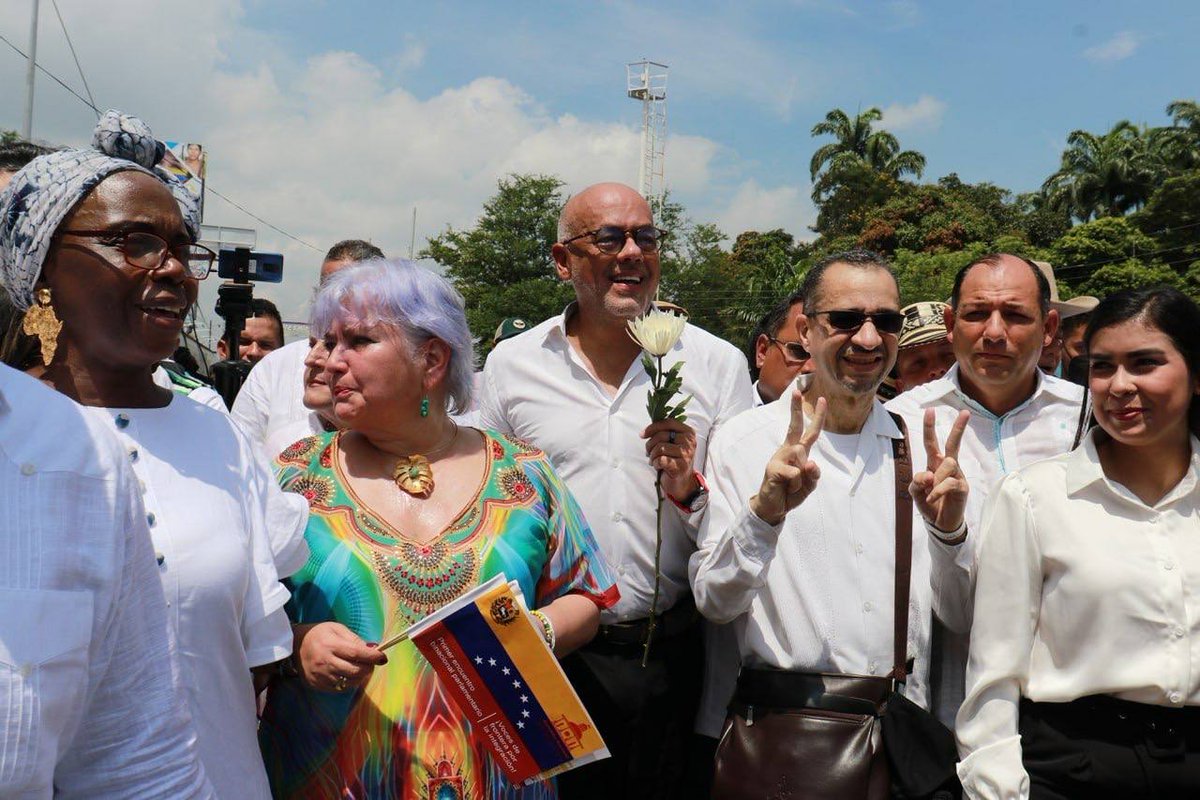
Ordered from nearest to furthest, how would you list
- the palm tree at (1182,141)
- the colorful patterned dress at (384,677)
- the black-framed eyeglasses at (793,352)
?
1. the colorful patterned dress at (384,677)
2. the black-framed eyeglasses at (793,352)
3. the palm tree at (1182,141)

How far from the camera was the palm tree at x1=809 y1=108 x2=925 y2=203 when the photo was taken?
4809 centimetres

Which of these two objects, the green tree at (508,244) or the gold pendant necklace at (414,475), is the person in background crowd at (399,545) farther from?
the green tree at (508,244)

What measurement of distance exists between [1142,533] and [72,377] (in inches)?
103

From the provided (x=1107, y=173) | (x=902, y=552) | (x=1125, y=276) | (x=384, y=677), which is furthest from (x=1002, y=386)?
(x=1107, y=173)

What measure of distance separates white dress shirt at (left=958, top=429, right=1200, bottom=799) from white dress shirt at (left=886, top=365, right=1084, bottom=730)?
386mm

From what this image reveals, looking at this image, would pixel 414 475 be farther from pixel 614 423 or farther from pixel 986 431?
pixel 986 431

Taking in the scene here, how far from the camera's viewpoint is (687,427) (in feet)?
9.56

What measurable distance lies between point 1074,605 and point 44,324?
8.25 feet

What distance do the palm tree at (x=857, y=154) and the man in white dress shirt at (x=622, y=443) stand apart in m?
44.9

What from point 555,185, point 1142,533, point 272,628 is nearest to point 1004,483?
point 1142,533

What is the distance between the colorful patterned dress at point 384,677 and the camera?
7.70ft

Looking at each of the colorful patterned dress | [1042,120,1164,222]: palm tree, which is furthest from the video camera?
[1042,120,1164,222]: palm tree

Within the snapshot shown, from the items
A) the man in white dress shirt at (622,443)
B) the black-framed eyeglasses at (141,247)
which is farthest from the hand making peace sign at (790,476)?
the black-framed eyeglasses at (141,247)

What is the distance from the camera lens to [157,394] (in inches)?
82.3
